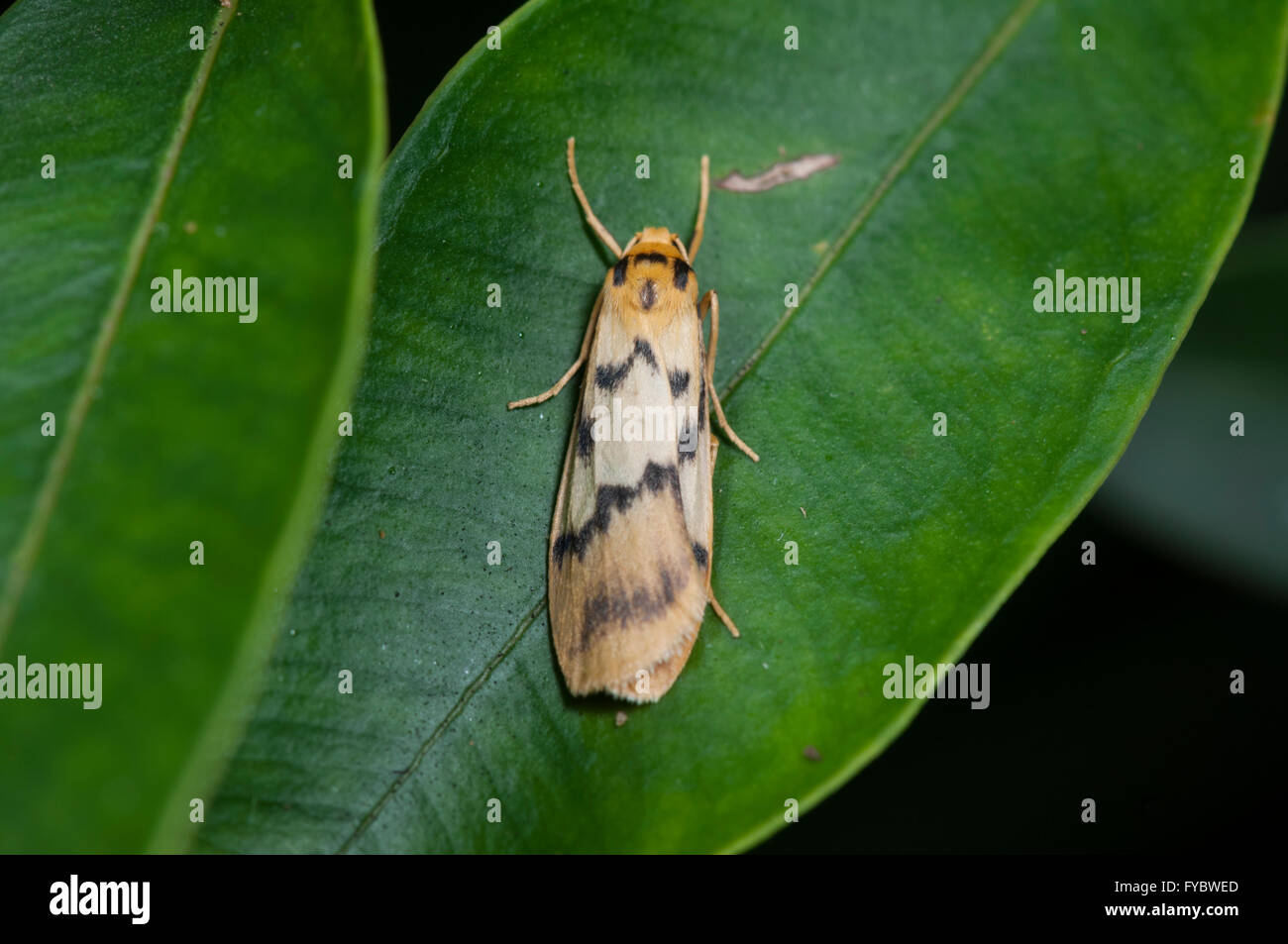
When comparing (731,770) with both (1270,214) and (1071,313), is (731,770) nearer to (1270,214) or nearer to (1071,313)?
(1071,313)

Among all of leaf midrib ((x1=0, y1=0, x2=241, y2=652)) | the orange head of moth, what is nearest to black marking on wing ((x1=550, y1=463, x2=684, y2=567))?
the orange head of moth

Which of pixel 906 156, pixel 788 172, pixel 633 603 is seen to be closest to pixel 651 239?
pixel 788 172

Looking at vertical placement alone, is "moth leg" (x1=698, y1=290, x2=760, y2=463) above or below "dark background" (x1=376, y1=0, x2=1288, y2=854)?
above

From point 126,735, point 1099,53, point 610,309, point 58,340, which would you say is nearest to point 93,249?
point 58,340

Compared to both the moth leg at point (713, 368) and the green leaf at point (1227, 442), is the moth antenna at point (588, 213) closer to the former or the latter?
the moth leg at point (713, 368)

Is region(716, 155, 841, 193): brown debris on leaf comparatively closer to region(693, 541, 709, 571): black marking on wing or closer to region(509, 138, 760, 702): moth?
region(509, 138, 760, 702): moth
